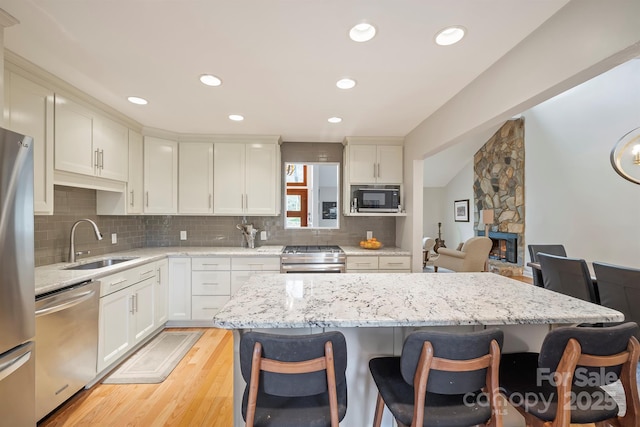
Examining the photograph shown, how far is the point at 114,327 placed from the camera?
225cm

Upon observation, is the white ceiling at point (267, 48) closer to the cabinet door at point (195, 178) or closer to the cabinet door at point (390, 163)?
the cabinet door at point (195, 178)

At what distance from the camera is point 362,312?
117 cm

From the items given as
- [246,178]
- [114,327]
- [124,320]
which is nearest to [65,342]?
[114,327]

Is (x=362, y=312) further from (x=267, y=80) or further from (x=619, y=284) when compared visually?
(x=619, y=284)

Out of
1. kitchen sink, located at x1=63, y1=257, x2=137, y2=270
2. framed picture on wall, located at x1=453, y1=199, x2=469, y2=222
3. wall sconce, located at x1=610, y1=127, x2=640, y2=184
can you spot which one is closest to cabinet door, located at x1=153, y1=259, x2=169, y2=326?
kitchen sink, located at x1=63, y1=257, x2=137, y2=270

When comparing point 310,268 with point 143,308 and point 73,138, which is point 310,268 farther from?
point 73,138

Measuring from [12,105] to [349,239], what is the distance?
11.4 feet

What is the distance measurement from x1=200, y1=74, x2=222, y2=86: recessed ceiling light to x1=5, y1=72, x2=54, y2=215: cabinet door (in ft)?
3.81

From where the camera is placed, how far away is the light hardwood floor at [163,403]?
1.74 m

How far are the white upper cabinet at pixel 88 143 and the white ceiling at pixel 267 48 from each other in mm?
228

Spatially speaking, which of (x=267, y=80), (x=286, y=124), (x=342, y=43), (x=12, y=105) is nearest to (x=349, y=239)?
(x=286, y=124)

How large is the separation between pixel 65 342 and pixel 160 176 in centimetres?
206

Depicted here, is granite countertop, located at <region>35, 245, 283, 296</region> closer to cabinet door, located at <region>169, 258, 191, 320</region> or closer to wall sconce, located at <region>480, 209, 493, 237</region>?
cabinet door, located at <region>169, 258, 191, 320</region>

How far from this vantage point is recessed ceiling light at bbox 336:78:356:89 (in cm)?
203
